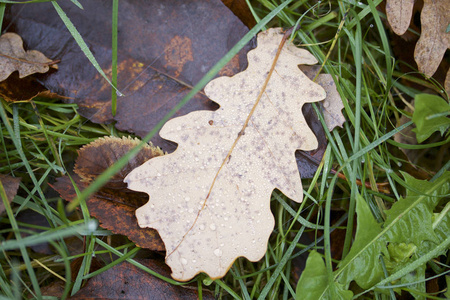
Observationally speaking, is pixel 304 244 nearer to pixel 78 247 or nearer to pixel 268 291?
pixel 268 291

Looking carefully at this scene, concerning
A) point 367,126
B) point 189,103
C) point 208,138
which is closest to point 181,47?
point 189,103

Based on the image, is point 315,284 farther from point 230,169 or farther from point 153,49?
point 153,49

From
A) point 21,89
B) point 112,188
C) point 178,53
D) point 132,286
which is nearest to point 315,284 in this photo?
point 132,286

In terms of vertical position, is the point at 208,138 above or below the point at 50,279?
above

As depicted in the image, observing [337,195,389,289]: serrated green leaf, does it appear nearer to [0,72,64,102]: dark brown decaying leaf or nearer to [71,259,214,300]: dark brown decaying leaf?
[71,259,214,300]: dark brown decaying leaf

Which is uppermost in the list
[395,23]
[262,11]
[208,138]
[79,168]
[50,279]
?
[395,23]

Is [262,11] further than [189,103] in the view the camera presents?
Yes

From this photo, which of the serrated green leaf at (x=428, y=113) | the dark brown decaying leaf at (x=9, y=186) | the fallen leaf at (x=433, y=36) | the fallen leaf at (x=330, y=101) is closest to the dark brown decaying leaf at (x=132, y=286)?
the dark brown decaying leaf at (x=9, y=186)

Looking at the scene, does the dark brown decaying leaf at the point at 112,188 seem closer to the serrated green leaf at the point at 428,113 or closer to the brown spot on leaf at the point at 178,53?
the brown spot on leaf at the point at 178,53
